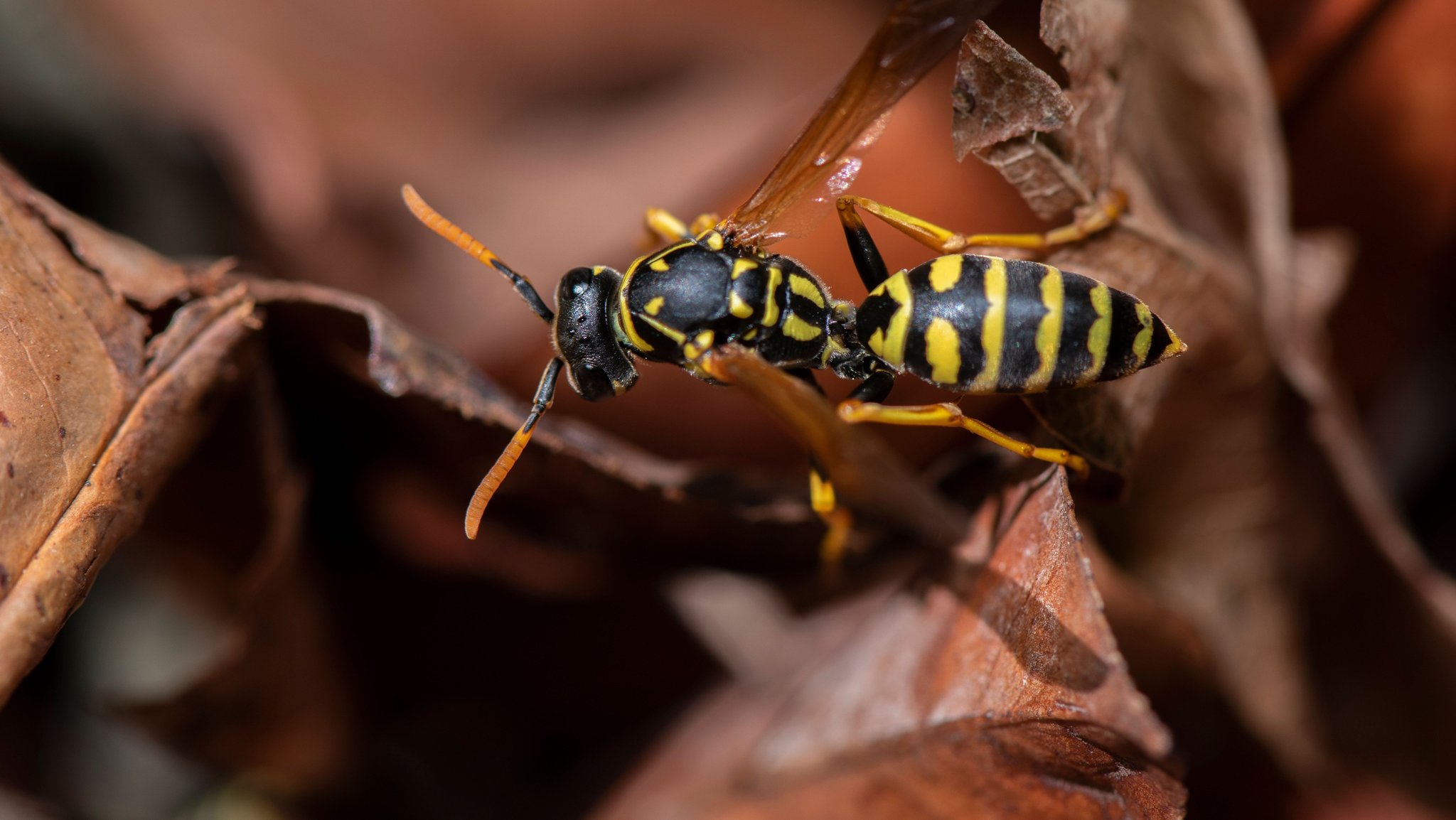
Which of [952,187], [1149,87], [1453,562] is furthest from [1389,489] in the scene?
[952,187]

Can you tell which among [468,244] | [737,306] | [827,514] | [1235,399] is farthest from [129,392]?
[1235,399]

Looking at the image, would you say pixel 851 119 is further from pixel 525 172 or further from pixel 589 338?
pixel 525 172

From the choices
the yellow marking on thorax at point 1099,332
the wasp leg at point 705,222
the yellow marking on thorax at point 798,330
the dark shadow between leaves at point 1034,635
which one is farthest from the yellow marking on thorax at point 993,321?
the wasp leg at point 705,222

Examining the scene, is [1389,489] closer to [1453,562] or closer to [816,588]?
[1453,562]

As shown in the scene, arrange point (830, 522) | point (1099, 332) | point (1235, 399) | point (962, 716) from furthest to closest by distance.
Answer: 1. point (830, 522)
2. point (1235, 399)
3. point (1099, 332)
4. point (962, 716)

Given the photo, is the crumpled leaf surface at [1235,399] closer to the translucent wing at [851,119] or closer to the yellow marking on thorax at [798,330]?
the translucent wing at [851,119]

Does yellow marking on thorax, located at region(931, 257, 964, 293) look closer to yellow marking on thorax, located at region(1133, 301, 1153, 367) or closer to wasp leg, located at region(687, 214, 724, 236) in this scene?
yellow marking on thorax, located at region(1133, 301, 1153, 367)

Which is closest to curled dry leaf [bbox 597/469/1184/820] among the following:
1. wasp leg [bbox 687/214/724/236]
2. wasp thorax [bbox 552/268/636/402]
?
wasp thorax [bbox 552/268/636/402]
